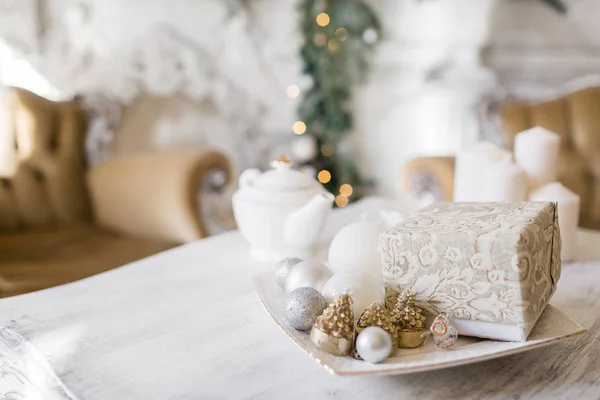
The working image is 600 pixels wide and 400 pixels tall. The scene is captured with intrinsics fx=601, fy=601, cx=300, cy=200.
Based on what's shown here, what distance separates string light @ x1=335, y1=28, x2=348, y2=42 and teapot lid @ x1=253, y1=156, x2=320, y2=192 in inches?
70.6

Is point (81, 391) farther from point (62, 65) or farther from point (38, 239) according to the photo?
point (62, 65)

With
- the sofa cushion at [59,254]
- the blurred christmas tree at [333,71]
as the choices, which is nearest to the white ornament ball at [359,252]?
the sofa cushion at [59,254]

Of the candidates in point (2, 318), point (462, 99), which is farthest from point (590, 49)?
point (2, 318)

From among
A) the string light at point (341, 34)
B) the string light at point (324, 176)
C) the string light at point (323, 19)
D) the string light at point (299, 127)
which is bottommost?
the string light at point (324, 176)

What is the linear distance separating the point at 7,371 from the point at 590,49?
246 cm

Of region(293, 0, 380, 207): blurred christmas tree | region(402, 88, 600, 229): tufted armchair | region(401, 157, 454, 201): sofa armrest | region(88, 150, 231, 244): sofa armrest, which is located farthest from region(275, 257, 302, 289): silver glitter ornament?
region(293, 0, 380, 207): blurred christmas tree

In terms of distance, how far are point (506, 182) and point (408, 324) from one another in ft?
1.60

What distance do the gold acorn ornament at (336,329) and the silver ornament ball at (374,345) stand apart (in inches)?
0.7

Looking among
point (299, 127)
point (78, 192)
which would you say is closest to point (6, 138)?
point (78, 192)

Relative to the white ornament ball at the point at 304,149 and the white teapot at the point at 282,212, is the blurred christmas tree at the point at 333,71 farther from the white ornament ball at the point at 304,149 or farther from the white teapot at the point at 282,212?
the white teapot at the point at 282,212

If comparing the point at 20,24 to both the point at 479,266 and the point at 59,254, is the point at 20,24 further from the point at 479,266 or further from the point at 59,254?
the point at 479,266

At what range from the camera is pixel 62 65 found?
7.32ft

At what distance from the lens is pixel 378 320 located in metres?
0.69

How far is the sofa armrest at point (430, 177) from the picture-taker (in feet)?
5.90
